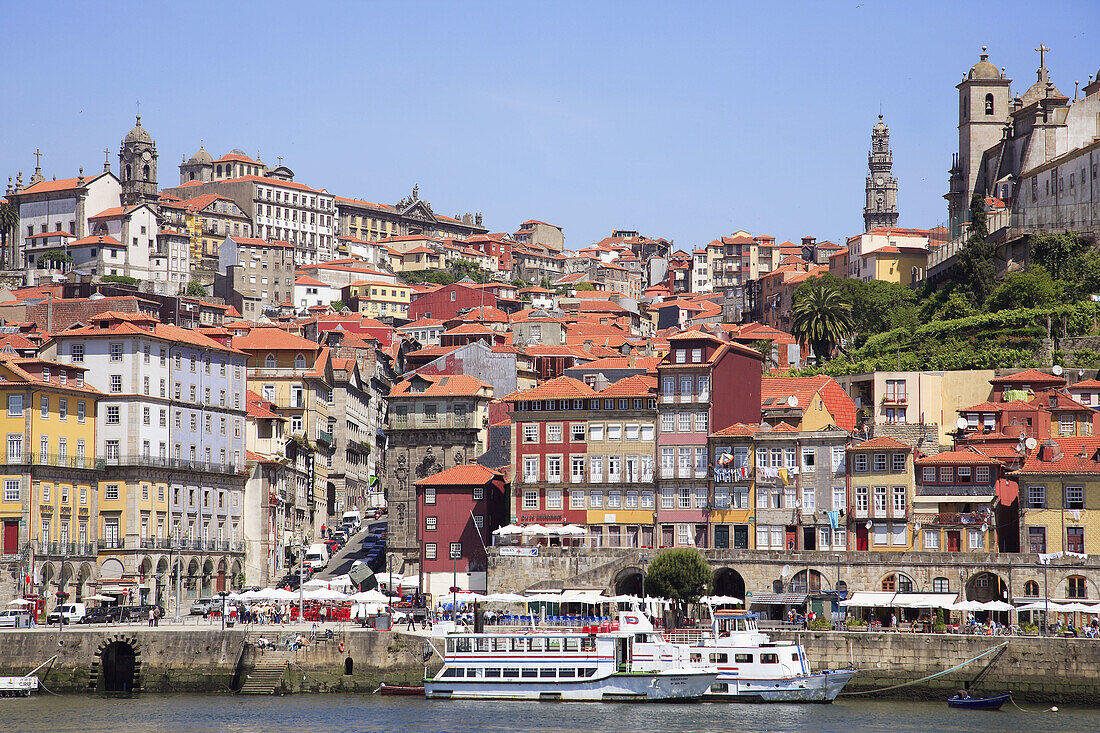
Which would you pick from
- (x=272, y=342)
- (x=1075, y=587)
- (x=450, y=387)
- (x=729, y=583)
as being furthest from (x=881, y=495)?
(x=272, y=342)

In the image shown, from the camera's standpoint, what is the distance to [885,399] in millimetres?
99250

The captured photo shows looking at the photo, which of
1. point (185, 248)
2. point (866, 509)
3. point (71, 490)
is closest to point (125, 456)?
point (71, 490)

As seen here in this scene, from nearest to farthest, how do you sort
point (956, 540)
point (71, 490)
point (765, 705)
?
point (765, 705) < point (956, 540) < point (71, 490)

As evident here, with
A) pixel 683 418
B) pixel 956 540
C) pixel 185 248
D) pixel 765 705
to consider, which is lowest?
pixel 765 705

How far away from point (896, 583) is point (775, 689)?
12958mm

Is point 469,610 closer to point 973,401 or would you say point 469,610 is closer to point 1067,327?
point 973,401

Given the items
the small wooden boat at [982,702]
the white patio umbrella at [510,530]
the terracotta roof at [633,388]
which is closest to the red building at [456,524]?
the white patio umbrella at [510,530]

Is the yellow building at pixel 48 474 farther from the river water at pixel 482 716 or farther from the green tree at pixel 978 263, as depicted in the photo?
the green tree at pixel 978 263

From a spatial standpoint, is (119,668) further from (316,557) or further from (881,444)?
(881,444)

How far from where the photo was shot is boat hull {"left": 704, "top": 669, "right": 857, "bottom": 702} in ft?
224

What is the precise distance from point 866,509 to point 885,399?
1808 cm

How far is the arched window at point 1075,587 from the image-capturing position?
75188mm

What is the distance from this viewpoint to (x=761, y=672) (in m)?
68.4

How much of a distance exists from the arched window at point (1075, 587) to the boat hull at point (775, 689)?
548 inches
